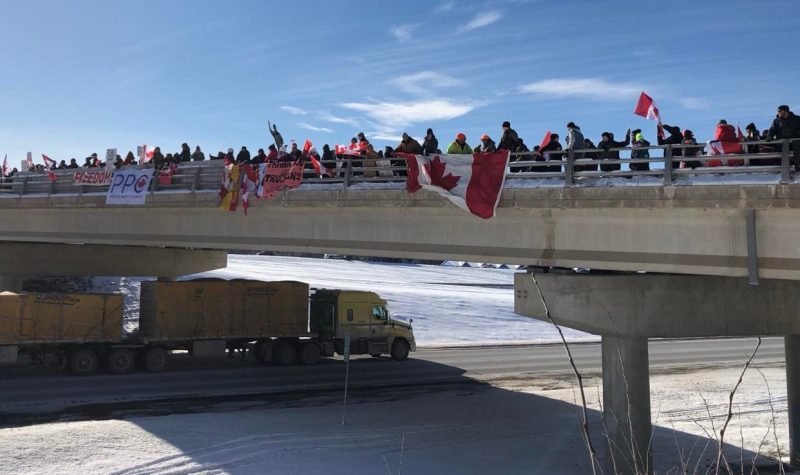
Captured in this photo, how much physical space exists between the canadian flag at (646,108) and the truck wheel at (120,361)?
18.4 meters

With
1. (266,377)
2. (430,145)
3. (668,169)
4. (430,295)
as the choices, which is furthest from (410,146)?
(430,295)

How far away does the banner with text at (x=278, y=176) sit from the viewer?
17.6m

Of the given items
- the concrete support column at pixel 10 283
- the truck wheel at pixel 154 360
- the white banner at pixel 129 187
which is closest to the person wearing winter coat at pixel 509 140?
the white banner at pixel 129 187

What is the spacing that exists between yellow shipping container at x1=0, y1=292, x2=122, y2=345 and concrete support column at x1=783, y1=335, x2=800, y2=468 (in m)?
20.3

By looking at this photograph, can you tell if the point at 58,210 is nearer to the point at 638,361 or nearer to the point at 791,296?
the point at 638,361

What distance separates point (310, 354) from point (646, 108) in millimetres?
17060

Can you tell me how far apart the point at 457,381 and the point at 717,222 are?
13827mm

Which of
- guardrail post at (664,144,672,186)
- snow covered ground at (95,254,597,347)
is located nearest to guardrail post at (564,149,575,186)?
guardrail post at (664,144,672,186)

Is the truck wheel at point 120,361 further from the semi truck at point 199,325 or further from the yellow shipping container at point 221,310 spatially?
the yellow shipping container at point 221,310

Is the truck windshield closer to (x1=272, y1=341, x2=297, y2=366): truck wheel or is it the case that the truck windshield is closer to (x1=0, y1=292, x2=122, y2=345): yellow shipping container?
(x1=272, y1=341, x2=297, y2=366): truck wheel

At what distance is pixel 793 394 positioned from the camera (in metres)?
16.5

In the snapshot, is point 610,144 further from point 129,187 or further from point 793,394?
point 129,187

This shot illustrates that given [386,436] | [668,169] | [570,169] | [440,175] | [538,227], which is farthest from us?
[386,436]

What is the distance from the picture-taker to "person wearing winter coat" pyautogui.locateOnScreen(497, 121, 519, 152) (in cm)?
1439
